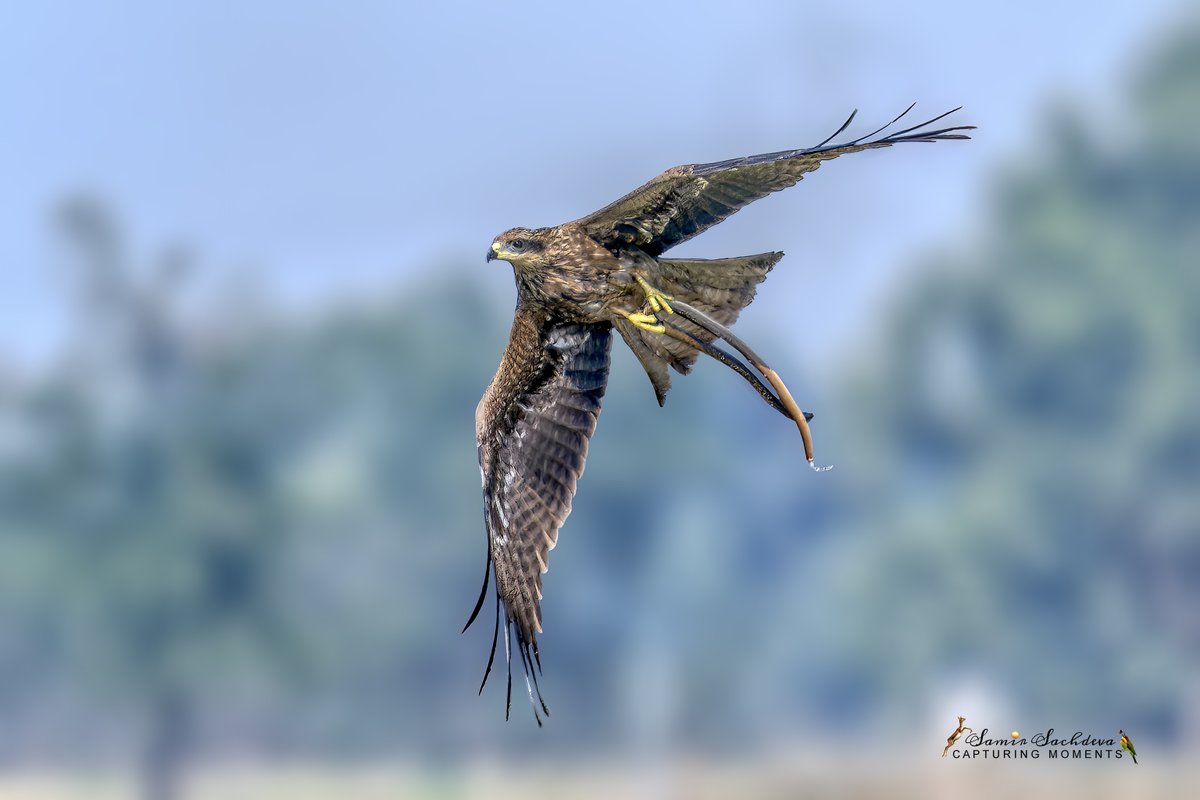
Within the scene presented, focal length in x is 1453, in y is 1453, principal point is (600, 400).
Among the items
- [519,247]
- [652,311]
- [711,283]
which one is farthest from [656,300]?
[519,247]

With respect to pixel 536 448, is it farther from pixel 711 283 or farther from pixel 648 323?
pixel 711 283

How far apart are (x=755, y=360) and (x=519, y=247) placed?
1378mm

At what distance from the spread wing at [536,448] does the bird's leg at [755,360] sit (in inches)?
30.0

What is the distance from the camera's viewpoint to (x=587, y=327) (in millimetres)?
8445

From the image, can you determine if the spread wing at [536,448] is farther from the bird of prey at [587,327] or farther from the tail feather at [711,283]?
the tail feather at [711,283]

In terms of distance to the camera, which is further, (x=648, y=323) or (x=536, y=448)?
(x=536, y=448)

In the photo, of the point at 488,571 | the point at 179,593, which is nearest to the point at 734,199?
the point at 488,571

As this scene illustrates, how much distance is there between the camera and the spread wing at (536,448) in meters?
8.49

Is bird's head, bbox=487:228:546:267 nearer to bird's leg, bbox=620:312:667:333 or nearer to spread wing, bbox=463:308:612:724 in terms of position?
bird's leg, bbox=620:312:667:333

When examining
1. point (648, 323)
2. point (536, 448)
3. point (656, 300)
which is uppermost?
point (656, 300)

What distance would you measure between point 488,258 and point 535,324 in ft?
2.52

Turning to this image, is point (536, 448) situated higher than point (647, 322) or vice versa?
point (647, 322)

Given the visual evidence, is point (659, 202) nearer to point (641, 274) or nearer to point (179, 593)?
point (641, 274)

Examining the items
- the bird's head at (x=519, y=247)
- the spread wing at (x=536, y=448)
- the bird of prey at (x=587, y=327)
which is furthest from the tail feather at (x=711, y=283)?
the bird's head at (x=519, y=247)
